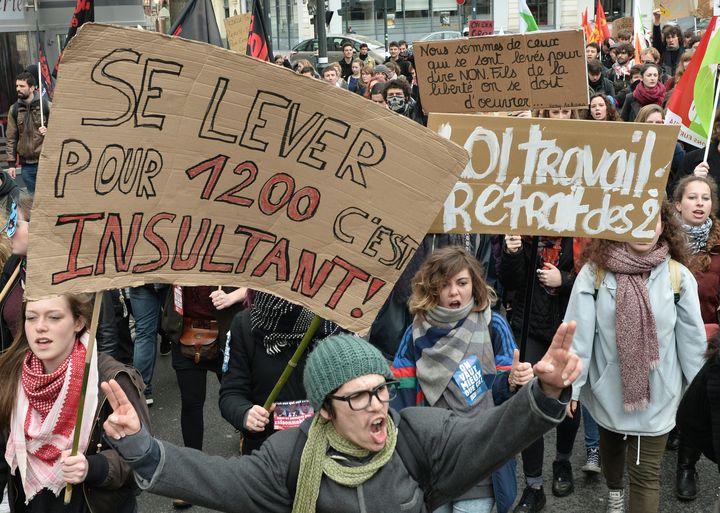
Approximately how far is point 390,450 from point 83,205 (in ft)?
3.50

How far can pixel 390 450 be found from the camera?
2689 mm

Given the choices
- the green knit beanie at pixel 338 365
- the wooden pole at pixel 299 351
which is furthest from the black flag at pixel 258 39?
the green knit beanie at pixel 338 365

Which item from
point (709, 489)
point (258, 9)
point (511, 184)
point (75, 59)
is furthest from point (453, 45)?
point (258, 9)

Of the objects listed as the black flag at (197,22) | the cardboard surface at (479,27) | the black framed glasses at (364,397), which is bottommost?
the black framed glasses at (364,397)

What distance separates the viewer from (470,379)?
4.05 metres

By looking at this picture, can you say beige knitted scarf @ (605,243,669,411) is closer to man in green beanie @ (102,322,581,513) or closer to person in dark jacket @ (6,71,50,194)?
man in green beanie @ (102,322,581,513)

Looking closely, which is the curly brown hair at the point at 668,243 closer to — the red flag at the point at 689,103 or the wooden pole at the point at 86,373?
the wooden pole at the point at 86,373

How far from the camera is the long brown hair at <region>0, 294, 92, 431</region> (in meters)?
3.54

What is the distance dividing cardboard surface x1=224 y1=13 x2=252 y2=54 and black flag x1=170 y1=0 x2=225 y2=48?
3319mm

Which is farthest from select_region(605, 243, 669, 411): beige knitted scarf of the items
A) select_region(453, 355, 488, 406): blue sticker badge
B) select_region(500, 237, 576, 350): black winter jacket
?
select_region(453, 355, 488, 406): blue sticker badge

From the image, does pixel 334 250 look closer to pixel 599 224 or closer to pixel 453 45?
pixel 599 224

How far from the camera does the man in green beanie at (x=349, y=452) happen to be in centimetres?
258

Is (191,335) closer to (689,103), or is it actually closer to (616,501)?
(616,501)

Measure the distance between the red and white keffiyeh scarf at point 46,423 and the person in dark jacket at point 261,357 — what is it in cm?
71
